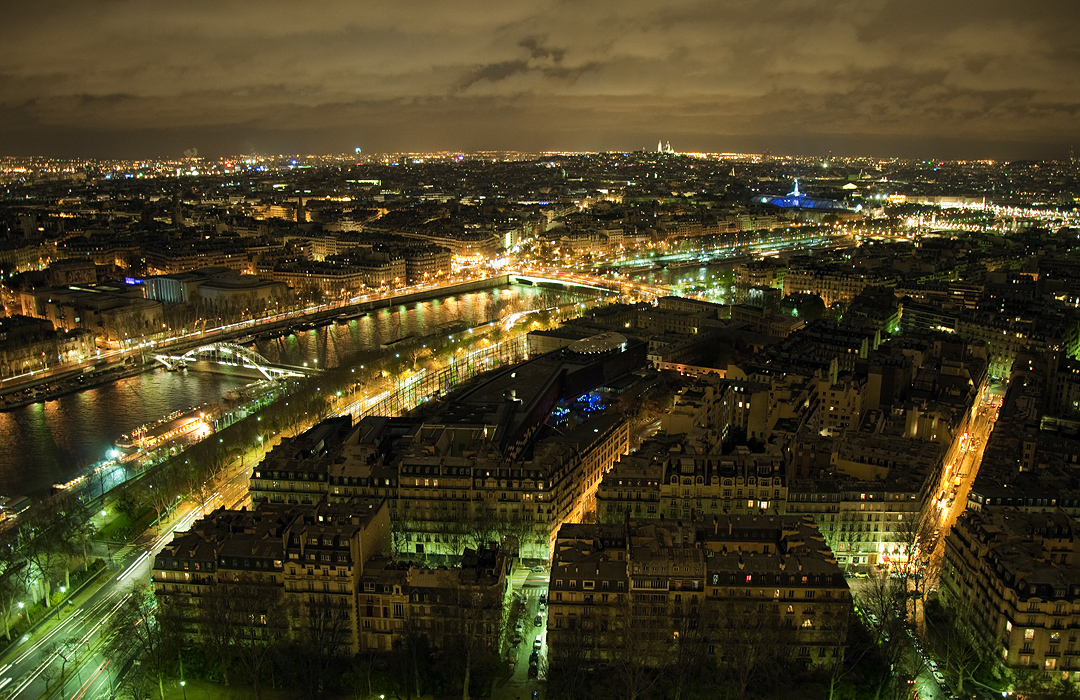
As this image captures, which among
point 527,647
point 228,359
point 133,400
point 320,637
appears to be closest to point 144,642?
point 320,637

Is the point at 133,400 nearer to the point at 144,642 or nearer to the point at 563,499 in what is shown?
the point at 144,642

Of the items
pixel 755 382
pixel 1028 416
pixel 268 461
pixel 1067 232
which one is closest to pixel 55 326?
pixel 268 461

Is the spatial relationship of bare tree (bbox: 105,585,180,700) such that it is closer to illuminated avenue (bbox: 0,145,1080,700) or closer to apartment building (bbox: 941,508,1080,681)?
illuminated avenue (bbox: 0,145,1080,700)

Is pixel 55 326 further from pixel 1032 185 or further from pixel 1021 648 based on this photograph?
pixel 1032 185

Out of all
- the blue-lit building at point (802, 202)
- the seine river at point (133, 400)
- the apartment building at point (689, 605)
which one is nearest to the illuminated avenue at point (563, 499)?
the apartment building at point (689, 605)

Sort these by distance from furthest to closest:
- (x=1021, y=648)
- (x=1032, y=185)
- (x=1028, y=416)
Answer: (x=1032, y=185), (x=1028, y=416), (x=1021, y=648)

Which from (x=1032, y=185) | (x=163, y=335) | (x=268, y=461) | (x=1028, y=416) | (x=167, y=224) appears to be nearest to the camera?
(x=268, y=461)

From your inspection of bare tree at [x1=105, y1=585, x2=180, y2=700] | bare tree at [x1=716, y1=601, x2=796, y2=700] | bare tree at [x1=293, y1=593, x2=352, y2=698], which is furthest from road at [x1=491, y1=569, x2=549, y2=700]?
bare tree at [x1=105, y1=585, x2=180, y2=700]
